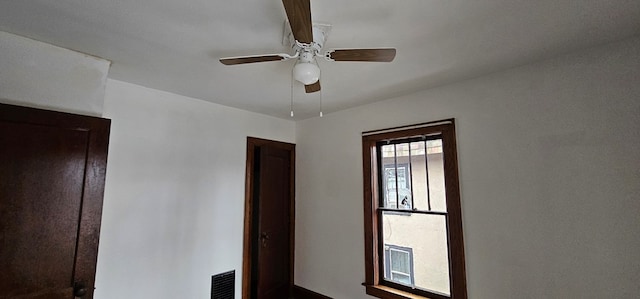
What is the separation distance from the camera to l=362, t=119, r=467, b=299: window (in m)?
2.66

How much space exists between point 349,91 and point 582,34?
70.4 inches

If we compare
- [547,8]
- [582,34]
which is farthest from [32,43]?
[582,34]

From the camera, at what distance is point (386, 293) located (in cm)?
296

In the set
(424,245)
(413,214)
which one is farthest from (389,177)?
(424,245)

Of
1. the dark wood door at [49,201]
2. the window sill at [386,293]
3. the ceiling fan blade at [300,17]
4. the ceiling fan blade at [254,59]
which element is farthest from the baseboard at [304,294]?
the ceiling fan blade at [300,17]

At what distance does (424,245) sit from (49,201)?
3.03 meters

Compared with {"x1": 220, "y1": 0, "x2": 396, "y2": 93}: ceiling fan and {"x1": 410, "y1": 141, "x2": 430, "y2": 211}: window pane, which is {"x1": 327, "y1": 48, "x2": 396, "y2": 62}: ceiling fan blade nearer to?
{"x1": 220, "y1": 0, "x2": 396, "y2": 93}: ceiling fan

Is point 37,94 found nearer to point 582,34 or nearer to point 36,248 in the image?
point 36,248

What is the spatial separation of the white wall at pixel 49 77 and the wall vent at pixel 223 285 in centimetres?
205

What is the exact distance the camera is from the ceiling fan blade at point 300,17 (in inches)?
49.3

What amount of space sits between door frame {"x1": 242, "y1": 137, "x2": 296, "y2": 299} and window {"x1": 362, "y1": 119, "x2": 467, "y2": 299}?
1213 millimetres

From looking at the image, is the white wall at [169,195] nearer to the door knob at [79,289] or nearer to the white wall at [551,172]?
the door knob at [79,289]

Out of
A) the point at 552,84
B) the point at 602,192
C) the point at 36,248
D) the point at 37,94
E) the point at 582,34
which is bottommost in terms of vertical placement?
the point at 36,248

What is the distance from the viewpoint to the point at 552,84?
221 cm
